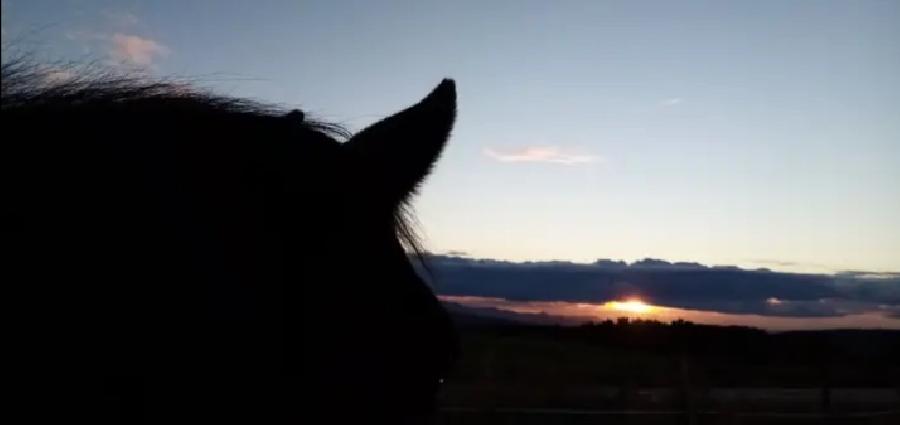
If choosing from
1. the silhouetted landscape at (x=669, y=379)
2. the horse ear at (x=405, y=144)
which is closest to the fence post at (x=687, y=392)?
the silhouetted landscape at (x=669, y=379)

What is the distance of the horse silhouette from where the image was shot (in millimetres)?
671

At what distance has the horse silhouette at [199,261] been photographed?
2.20ft

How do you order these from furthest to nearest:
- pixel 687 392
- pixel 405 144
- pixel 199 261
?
pixel 687 392
pixel 405 144
pixel 199 261

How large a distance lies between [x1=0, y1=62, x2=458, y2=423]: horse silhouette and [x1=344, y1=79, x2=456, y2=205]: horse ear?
10 mm

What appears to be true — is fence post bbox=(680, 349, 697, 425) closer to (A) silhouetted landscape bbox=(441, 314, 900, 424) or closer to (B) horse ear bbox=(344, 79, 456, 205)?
(A) silhouetted landscape bbox=(441, 314, 900, 424)

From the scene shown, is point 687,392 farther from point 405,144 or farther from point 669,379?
point 405,144

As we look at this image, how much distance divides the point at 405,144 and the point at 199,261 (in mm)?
348

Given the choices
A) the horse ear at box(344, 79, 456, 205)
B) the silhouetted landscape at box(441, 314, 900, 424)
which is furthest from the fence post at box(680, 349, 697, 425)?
the horse ear at box(344, 79, 456, 205)

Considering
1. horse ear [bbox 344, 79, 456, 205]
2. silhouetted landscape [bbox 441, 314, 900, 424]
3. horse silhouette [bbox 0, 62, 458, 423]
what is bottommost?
silhouetted landscape [bbox 441, 314, 900, 424]

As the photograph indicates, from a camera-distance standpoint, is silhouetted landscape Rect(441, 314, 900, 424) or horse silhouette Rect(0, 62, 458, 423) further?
silhouetted landscape Rect(441, 314, 900, 424)

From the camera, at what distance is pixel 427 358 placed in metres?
0.96

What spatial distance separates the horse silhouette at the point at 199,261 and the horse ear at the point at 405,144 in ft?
0.03

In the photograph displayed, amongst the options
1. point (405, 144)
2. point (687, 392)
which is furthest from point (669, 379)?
point (405, 144)

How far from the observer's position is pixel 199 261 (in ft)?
2.37
